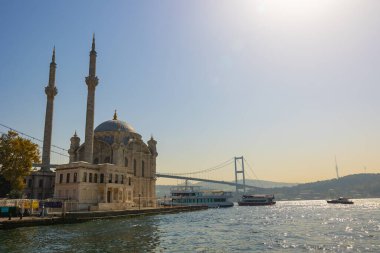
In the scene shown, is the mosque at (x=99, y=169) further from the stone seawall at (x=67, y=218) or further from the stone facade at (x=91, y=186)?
the stone seawall at (x=67, y=218)

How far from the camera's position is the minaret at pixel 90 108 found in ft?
172

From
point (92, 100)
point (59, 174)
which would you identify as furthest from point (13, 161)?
point (92, 100)

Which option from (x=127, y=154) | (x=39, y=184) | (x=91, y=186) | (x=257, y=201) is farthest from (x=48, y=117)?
(x=257, y=201)

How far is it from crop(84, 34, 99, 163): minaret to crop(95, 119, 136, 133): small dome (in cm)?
1176

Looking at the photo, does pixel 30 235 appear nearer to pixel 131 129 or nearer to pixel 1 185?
pixel 1 185

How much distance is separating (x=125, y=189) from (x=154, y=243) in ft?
104

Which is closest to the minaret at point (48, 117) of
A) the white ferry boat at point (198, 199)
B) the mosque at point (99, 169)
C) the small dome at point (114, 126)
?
the mosque at point (99, 169)

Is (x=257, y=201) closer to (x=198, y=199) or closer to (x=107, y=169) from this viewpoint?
(x=198, y=199)

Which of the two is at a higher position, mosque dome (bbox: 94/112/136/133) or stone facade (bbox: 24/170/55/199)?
mosque dome (bbox: 94/112/136/133)

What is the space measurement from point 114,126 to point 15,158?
26242 millimetres

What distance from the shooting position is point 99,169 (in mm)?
49719

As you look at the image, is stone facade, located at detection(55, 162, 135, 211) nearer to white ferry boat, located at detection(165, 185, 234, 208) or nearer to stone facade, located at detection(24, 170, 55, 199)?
stone facade, located at detection(24, 170, 55, 199)

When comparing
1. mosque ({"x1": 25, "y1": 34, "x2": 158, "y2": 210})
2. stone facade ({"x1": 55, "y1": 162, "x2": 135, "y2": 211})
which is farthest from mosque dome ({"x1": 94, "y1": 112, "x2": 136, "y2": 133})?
stone facade ({"x1": 55, "y1": 162, "x2": 135, "y2": 211})

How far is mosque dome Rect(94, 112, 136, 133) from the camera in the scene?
66.2 metres
